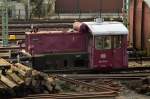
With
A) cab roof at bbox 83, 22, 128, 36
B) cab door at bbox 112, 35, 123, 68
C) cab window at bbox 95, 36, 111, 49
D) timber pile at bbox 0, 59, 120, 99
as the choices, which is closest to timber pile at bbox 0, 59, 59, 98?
timber pile at bbox 0, 59, 120, 99

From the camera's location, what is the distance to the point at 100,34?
2219 cm

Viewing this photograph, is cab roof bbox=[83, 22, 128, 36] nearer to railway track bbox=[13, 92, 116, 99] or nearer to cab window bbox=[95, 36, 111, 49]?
cab window bbox=[95, 36, 111, 49]

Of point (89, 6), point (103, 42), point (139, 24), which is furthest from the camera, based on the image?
point (89, 6)

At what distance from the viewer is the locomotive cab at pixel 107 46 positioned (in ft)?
73.1

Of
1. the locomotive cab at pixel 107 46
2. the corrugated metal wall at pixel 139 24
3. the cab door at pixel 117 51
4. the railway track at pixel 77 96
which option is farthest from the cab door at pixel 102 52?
the corrugated metal wall at pixel 139 24

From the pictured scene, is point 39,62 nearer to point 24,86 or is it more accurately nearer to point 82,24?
point 82,24

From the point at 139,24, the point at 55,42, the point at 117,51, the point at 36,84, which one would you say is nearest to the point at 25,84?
the point at 36,84

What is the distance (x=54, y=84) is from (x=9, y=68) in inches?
75.0

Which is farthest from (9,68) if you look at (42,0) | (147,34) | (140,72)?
(42,0)

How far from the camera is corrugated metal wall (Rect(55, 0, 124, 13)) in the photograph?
191 feet

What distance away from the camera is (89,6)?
5931 centimetres

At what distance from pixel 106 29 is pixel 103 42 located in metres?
0.59

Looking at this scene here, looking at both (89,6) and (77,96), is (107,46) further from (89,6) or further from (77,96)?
(89,6)

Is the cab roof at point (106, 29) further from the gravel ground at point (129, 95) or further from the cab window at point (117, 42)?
the gravel ground at point (129, 95)
